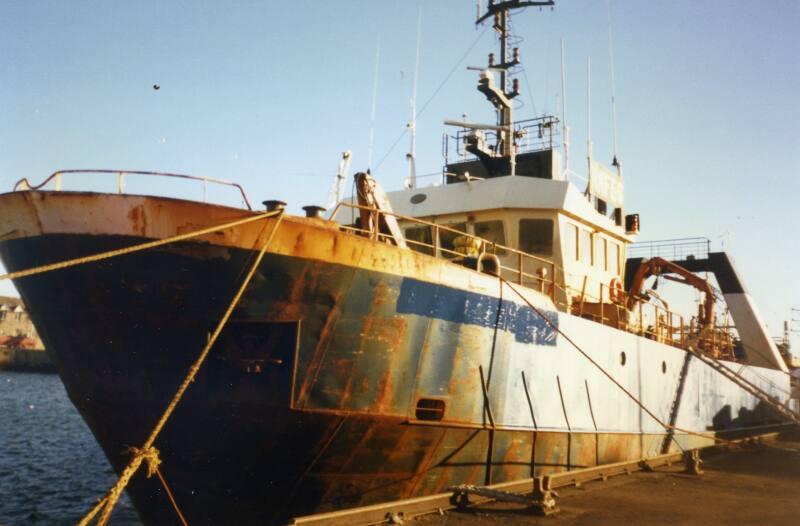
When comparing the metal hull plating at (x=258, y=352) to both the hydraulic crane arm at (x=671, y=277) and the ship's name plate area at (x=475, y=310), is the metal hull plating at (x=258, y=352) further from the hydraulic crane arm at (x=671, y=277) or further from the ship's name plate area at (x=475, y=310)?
the hydraulic crane arm at (x=671, y=277)

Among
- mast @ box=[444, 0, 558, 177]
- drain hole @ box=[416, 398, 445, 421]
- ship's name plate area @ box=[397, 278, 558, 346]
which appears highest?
mast @ box=[444, 0, 558, 177]

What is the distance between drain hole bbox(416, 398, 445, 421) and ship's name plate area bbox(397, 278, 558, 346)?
3.54 feet

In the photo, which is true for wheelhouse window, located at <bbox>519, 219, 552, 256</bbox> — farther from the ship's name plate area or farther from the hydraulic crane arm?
the hydraulic crane arm

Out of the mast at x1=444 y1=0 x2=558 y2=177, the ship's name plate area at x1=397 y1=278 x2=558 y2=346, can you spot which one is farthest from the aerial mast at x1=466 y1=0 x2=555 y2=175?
the ship's name plate area at x1=397 y1=278 x2=558 y2=346

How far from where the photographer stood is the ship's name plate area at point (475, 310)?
23.7 feet

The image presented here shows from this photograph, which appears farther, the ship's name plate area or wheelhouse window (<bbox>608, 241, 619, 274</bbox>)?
wheelhouse window (<bbox>608, 241, 619, 274</bbox>)

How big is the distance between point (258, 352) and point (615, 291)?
10.5m

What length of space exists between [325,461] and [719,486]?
7.08 meters

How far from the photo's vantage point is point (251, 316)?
6.39 metres

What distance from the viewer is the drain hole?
7.38 metres

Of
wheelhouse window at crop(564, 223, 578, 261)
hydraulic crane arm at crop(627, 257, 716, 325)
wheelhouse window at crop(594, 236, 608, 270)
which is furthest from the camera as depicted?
hydraulic crane arm at crop(627, 257, 716, 325)

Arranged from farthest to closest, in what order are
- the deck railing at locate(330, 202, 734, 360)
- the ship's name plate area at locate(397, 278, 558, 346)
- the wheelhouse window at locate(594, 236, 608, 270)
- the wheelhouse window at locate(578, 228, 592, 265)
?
the wheelhouse window at locate(594, 236, 608, 270) → the wheelhouse window at locate(578, 228, 592, 265) → the deck railing at locate(330, 202, 734, 360) → the ship's name plate area at locate(397, 278, 558, 346)

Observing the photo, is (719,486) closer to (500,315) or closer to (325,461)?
(500,315)

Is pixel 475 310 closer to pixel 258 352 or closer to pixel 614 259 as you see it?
pixel 258 352
